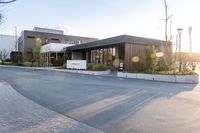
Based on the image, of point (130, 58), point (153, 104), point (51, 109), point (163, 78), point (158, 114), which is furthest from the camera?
point (130, 58)

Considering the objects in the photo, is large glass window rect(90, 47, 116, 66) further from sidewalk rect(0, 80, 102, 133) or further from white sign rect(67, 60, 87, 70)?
sidewalk rect(0, 80, 102, 133)

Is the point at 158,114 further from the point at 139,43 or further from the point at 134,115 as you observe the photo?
the point at 139,43

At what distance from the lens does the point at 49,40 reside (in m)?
52.1

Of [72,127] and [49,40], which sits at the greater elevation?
[49,40]

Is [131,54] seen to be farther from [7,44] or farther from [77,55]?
[7,44]

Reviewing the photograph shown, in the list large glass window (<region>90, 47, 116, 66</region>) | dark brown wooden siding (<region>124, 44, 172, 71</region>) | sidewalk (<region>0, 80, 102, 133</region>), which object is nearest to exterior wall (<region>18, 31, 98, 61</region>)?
large glass window (<region>90, 47, 116, 66</region>)

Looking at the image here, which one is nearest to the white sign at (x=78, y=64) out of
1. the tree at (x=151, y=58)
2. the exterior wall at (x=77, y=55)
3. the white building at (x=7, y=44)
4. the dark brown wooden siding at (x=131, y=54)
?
the dark brown wooden siding at (x=131, y=54)

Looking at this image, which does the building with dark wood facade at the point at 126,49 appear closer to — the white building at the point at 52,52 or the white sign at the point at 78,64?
the white sign at the point at 78,64

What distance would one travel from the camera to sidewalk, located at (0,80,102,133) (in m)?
5.41

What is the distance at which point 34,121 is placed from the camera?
6.17m

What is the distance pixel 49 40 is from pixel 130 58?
31.2 meters

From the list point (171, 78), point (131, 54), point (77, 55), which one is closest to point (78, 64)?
point (131, 54)

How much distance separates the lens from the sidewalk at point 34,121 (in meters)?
5.41

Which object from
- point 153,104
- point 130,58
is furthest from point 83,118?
point 130,58
